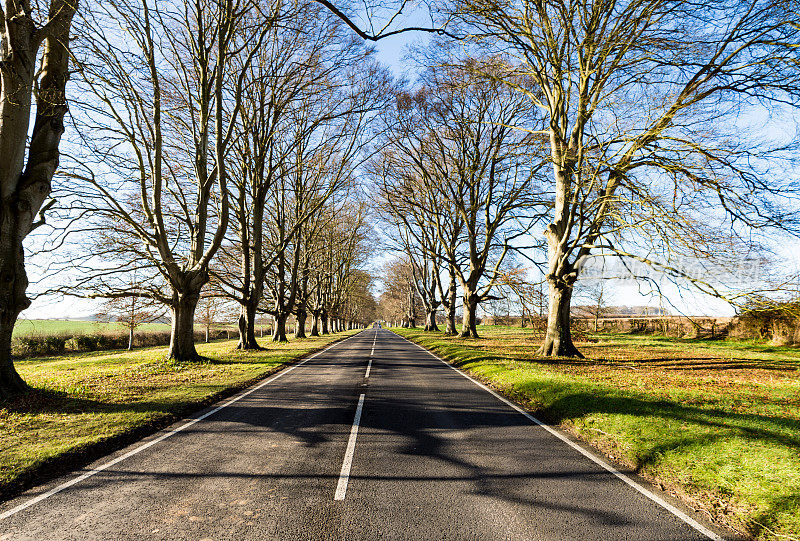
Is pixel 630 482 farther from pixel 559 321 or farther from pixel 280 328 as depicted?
pixel 280 328

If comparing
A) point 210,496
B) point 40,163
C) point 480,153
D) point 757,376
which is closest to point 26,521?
point 210,496

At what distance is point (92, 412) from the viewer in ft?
23.9

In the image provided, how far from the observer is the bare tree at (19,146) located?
8047mm

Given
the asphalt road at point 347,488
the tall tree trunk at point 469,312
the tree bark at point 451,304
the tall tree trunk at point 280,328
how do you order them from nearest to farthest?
the asphalt road at point 347,488 < the tall tree trunk at point 469,312 < the tall tree trunk at point 280,328 < the tree bark at point 451,304

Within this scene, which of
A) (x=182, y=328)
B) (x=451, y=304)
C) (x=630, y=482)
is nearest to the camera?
(x=630, y=482)

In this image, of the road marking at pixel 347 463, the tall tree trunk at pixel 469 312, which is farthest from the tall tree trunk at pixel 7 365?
the tall tree trunk at pixel 469 312

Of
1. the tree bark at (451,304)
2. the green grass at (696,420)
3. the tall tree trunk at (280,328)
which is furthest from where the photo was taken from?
the tree bark at (451,304)

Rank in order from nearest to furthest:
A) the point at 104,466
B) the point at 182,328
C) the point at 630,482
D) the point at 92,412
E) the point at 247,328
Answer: the point at 630,482 → the point at 104,466 → the point at 92,412 → the point at 182,328 → the point at 247,328

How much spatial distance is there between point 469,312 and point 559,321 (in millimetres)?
12026

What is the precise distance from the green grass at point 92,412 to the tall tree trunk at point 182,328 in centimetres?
138

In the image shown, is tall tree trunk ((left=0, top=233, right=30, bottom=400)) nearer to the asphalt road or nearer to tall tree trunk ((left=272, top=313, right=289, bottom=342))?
the asphalt road

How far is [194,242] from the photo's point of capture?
1505 centimetres

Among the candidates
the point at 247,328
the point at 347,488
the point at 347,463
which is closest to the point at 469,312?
the point at 247,328

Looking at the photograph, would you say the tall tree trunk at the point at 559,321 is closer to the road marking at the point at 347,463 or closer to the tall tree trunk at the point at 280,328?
the road marking at the point at 347,463
